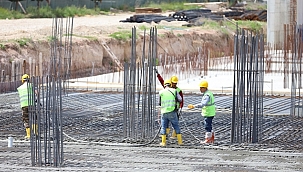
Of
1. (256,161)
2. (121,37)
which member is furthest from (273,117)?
(121,37)

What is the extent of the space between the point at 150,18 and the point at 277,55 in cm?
1441

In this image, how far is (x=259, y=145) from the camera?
588 inches

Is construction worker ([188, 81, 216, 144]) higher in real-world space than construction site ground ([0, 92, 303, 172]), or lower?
higher

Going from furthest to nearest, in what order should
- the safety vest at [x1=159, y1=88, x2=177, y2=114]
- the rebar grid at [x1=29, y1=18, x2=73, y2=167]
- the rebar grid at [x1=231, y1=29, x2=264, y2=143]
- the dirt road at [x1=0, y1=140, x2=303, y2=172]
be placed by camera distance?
1. the rebar grid at [x1=231, y1=29, x2=264, y2=143]
2. the safety vest at [x1=159, y1=88, x2=177, y2=114]
3. the rebar grid at [x1=29, y1=18, x2=73, y2=167]
4. the dirt road at [x1=0, y1=140, x2=303, y2=172]

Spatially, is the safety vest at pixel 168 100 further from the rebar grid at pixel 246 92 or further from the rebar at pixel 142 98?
the rebar grid at pixel 246 92

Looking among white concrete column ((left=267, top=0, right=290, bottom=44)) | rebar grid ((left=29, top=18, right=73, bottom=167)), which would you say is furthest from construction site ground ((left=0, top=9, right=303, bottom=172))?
white concrete column ((left=267, top=0, right=290, bottom=44))

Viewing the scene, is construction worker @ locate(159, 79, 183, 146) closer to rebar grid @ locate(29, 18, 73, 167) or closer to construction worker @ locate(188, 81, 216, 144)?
construction worker @ locate(188, 81, 216, 144)

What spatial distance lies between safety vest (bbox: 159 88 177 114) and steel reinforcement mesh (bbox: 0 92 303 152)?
75cm

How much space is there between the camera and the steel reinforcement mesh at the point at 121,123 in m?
15.4

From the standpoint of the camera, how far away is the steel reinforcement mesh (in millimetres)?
15406

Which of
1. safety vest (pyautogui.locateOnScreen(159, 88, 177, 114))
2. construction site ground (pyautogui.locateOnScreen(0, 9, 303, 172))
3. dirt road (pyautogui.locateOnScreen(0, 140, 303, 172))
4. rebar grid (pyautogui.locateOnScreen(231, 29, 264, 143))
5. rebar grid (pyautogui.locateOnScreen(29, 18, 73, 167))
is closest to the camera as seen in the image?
dirt road (pyautogui.locateOnScreen(0, 140, 303, 172))

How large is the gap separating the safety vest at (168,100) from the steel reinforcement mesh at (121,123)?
75 cm

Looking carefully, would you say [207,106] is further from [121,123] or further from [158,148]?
[121,123]

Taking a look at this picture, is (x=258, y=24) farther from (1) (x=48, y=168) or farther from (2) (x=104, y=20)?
(1) (x=48, y=168)
